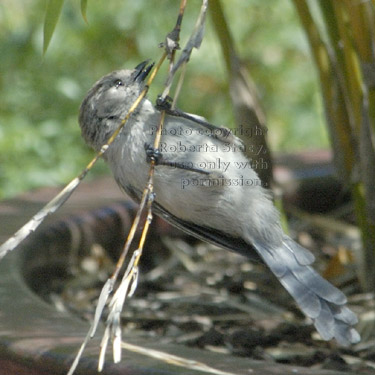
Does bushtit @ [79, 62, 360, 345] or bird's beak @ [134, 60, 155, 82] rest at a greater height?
bird's beak @ [134, 60, 155, 82]

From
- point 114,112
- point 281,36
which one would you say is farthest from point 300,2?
point 281,36

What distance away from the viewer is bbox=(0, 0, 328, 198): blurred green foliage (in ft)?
14.8

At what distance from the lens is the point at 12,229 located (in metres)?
3.04

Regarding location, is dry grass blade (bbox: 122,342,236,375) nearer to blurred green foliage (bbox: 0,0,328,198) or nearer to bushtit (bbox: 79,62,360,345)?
bushtit (bbox: 79,62,360,345)

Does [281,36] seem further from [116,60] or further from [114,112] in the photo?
[114,112]

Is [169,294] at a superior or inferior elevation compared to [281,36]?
inferior

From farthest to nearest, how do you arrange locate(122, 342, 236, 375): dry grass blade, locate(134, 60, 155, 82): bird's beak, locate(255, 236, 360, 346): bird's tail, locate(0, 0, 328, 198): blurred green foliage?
locate(0, 0, 328, 198): blurred green foliage, locate(134, 60, 155, 82): bird's beak, locate(255, 236, 360, 346): bird's tail, locate(122, 342, 236, 375): dry grass blade

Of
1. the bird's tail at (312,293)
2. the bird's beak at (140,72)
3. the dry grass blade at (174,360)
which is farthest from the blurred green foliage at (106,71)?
the dry grass blade at (174,360)

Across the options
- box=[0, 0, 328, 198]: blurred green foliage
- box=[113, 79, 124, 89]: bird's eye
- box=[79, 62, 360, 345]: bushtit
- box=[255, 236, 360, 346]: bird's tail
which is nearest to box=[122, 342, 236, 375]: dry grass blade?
box=[255, 236, 360, 346]: bird's tail

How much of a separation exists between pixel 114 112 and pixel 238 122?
46cm

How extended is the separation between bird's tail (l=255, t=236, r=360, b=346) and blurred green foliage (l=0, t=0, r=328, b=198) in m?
1.64

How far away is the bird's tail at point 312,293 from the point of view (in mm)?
2324

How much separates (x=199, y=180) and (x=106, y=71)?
3.08m

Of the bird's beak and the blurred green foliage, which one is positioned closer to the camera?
the bird's beak
